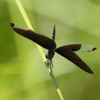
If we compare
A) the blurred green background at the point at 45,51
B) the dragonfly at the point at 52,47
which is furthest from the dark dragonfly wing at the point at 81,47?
the blurred green background at the point at 45,51

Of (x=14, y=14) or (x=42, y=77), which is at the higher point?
(x=14, y=14)

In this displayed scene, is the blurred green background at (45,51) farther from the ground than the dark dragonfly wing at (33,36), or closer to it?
closer to it

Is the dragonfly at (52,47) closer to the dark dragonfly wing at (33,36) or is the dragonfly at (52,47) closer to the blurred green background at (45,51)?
the dark dragonfly wing at (33,36)

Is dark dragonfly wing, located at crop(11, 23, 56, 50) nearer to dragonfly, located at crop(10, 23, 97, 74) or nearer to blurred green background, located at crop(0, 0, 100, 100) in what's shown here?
dragonfly, located at crop(10, 23, 97, 74)

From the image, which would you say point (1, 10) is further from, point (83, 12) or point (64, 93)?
point (64, 93)

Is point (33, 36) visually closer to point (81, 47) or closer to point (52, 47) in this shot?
point (52, 47)

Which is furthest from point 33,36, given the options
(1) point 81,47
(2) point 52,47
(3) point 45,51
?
(3) point 45,51

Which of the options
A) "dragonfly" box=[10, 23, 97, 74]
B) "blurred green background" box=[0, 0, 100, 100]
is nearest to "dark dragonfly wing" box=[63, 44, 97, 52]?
"dragonfly" box=[10, 23, 97, 74]

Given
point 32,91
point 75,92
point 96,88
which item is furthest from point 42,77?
point 96,88
